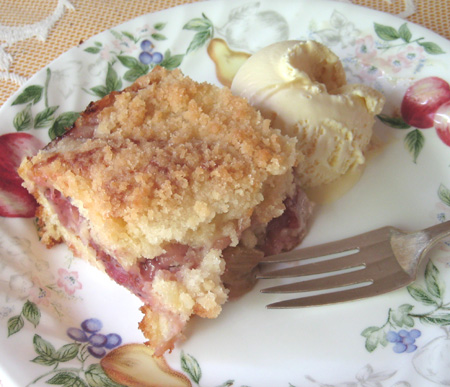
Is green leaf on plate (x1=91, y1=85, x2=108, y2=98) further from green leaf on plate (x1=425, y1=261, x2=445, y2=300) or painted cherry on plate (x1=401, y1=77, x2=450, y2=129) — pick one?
green leaf on plate (x1=425, y1=261, x2=445, y2=300)

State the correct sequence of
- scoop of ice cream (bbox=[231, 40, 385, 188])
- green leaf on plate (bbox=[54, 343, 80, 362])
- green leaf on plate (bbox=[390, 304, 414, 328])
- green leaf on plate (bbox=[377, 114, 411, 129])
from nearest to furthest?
green leaf on plate (bbox=[54, 343, 80, 362]) < green leaf on plate (bbox=[390, 304, 414, 328]) < scoop of ice cream (bbox=[231, 40, 385, 188]) < green leaf on plate (bbox=[377, 114, 411, 129])

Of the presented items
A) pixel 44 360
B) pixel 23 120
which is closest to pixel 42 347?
pixel 44 360

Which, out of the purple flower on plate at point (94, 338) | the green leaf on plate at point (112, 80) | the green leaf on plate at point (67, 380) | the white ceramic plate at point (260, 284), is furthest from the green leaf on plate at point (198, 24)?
the green leaf on plate at point (67, 380)

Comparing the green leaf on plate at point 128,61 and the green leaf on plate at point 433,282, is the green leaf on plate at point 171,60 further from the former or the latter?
the green leaf on plate at point 433,282

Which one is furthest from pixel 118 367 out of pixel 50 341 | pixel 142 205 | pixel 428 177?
pixel 428 177

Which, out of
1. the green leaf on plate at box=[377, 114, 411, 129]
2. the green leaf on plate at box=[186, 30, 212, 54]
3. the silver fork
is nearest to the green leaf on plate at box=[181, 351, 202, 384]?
the silver fork
